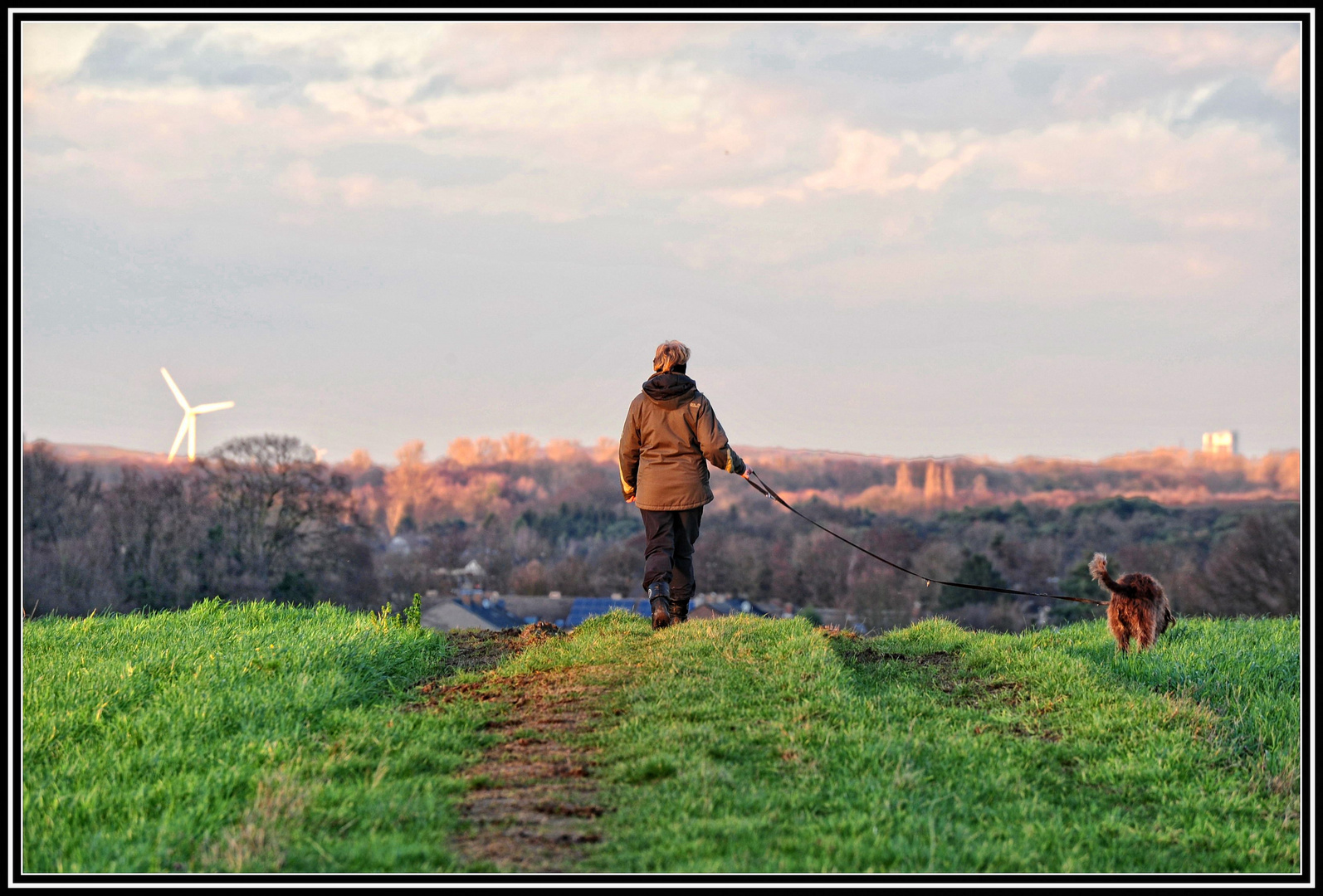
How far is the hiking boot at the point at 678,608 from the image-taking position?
11172 millimetres

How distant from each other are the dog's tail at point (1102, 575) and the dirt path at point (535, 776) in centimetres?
410

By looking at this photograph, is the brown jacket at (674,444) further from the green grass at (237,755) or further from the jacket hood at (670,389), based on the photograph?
the green grass at (237,755)

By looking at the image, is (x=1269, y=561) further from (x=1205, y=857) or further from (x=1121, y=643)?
(x=1205, y=857)

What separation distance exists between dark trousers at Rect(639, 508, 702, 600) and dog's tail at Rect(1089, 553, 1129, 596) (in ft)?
12.7

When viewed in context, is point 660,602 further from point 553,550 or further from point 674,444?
point 553,550

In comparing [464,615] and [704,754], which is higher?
[704,754]

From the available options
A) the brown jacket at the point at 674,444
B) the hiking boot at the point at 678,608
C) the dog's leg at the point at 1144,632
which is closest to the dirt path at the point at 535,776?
the hiking boot at the point at 678,608

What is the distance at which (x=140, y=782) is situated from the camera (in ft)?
19.4

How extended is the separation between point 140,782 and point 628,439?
6139 mm

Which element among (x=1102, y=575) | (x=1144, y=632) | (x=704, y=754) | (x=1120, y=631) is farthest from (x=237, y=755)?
(x=1144, y=632)

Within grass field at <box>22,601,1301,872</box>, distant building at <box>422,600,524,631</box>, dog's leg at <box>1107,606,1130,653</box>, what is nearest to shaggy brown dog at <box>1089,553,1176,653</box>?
dog's leg at <box>1107,606,1130,653</box>

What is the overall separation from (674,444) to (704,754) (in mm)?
5163

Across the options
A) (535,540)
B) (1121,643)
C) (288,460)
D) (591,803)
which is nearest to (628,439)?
(1121,643)

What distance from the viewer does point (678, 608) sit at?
11.2 meters
